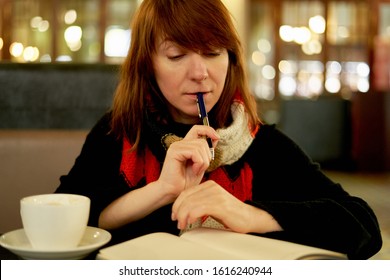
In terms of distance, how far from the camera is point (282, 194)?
1.05m

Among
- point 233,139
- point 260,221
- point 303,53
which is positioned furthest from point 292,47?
point 260,221

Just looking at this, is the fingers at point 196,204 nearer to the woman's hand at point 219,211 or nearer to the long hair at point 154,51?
the woman's hand at point 219,211

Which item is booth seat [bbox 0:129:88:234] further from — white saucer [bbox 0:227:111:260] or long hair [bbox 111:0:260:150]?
white saucer [bbox 0:227:111:260]

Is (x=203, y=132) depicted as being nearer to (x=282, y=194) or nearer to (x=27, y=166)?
(x=282, y=194)

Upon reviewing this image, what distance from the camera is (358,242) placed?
2.55ft

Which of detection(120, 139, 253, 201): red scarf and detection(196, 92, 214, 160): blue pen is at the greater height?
detection(196, 92, 214, 160): blue pen

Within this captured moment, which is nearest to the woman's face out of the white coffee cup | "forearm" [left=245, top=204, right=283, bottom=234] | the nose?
the nose

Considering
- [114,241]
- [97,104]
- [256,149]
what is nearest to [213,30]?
[256,149]

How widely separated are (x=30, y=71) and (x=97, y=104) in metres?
0.25

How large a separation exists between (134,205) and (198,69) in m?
0.24

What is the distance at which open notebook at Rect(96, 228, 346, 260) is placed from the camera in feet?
1.98

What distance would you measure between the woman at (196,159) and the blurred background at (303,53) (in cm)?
433

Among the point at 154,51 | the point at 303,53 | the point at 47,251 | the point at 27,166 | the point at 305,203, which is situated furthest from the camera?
the point at 303,53
